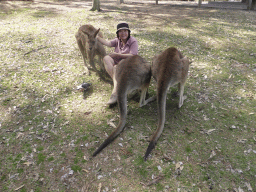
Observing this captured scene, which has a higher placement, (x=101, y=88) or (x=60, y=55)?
(x=60, y=55)

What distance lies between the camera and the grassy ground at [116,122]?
235cm

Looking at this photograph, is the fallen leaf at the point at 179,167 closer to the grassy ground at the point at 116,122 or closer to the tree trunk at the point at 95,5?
the grassy ground at the point at 116,122

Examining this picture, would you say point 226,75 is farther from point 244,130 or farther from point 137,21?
point 137,21

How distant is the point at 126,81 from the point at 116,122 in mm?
844

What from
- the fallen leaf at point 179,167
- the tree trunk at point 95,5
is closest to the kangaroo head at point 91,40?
the fallen leaf at point 179,167

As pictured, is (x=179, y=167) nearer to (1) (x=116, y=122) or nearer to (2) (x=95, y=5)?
Answer: (1) (x=116, y=122)

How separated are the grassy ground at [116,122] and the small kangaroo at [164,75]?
0.87 feet

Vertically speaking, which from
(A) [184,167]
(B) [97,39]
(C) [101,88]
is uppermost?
(B) [97,39]

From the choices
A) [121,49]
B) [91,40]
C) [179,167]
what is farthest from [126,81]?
[91,40]

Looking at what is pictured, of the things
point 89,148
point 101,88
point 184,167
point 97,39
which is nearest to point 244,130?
point 184,167

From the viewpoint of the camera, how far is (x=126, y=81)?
289 centimetres

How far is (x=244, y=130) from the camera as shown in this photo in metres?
3.02

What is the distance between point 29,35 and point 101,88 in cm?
472

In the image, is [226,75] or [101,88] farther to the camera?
[226,75]
